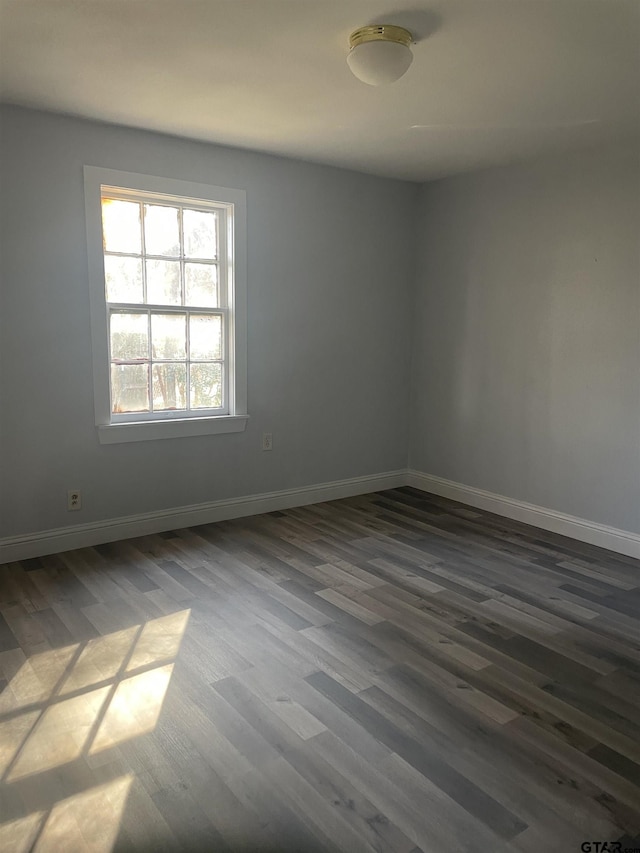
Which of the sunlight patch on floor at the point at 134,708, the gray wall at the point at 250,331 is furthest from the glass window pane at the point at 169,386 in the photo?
the sunlight patch on floor at the point at 134,708

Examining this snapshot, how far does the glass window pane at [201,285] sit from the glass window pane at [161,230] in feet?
0.48

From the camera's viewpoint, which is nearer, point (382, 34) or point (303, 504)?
point (382, 34)

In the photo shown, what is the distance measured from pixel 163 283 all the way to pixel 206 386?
2.31 ft

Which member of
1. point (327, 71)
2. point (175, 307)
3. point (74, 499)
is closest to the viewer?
point (327, 71)

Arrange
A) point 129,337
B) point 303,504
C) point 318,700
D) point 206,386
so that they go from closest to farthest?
point 318,700, point 129,337, point 206,386, point 303,504

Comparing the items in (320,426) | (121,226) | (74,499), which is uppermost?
(121,226)

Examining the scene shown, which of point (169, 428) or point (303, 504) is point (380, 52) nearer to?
point (169, 428)

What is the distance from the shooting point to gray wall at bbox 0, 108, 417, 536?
342 cm

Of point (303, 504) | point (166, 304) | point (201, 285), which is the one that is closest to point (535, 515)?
point (303, 504)

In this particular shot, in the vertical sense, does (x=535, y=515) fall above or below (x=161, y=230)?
below

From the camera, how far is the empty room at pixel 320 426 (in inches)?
77.4

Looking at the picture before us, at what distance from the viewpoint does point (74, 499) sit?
12.2 ft

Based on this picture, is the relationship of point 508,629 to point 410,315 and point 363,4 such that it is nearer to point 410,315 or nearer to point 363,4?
point 363,4

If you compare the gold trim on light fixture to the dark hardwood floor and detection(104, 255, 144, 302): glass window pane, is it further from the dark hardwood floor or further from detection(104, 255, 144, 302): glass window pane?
the dark hardwood floor
